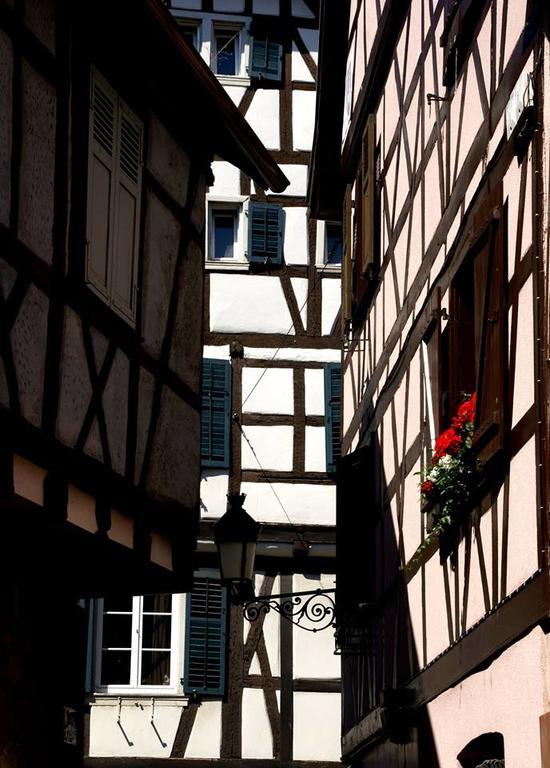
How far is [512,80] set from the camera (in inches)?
303

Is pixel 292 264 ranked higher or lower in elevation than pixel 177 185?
higher

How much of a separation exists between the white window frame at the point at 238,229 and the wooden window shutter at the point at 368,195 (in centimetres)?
571

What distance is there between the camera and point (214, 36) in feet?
64.8

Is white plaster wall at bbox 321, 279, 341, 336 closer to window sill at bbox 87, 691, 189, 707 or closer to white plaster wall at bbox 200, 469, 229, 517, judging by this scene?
white plaster wall at bbox 200, 469, 229, 517

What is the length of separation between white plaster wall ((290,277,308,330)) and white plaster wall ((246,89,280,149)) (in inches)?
68.4

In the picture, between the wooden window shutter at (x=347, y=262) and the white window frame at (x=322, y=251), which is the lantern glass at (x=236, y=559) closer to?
the wooden window shutter at (x=347, y=262)

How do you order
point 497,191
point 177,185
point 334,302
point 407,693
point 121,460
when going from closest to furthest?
point 497,191 < point 121,460 < point 407,693 < point 177,185 < point 334,302

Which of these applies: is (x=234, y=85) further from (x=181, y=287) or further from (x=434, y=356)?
(x=434, y=356)

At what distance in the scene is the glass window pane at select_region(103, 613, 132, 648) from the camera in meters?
17.3

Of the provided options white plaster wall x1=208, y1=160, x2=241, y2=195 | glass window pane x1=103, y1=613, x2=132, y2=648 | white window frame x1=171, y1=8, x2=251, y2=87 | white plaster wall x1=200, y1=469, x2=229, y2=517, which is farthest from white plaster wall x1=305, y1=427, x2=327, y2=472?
white window frame x1=171, y1=8, x2=251, y2=87

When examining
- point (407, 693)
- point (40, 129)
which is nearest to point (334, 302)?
point (407, 693)

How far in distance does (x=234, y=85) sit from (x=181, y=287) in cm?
924

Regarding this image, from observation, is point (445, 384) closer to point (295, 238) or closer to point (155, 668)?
point (155, 668)

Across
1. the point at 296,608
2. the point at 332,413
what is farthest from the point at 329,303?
the point at 296,608
